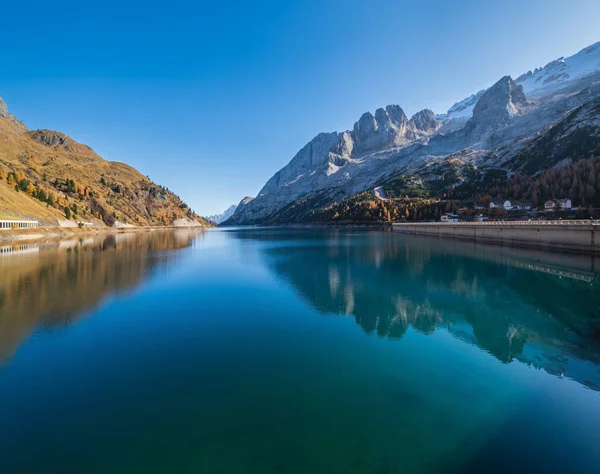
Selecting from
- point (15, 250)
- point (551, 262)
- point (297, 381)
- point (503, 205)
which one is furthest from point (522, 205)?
point (15, 250)

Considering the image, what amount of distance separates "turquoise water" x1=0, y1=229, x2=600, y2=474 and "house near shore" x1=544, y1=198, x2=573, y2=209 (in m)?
137

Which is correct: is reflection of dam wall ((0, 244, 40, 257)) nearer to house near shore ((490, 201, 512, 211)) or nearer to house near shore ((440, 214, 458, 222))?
house near shore ((440, 214, 458, 222))

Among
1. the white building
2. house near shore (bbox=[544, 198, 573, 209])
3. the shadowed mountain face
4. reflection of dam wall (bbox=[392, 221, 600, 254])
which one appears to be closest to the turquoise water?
the shadowed mountain face

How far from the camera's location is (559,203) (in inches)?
5463

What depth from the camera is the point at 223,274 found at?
48000 mm

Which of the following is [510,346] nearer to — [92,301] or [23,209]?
[92,301]

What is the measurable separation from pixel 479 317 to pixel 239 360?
71.6 feet

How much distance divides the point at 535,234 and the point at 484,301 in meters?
57.7

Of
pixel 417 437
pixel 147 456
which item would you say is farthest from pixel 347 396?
pixel 147 456

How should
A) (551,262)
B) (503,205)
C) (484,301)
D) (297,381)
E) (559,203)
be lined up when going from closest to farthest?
(297,381) < (484,301) < (551,262) < (559,203) < (503,205)

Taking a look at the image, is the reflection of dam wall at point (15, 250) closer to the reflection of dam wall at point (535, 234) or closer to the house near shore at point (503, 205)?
the reflection of dam wall at point (535, 234)

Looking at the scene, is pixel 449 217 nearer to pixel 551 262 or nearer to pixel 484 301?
pixel 551 262

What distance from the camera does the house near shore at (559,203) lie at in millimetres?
136938

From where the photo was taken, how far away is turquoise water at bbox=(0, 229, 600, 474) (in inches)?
396
